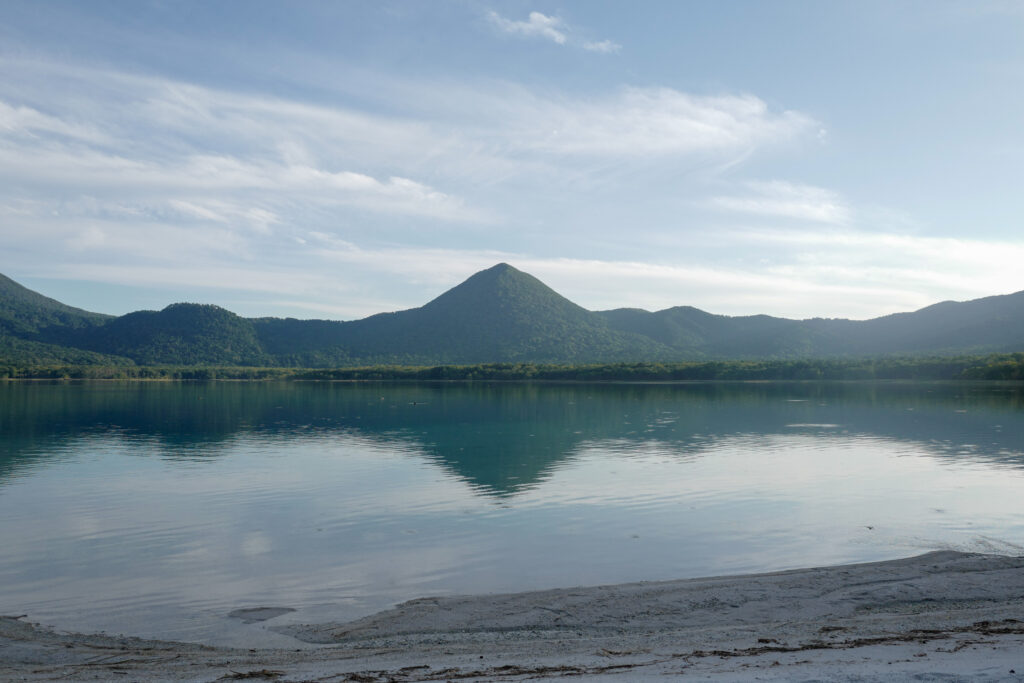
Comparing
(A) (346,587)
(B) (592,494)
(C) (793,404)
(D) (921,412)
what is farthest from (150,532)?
(C) (793,404)

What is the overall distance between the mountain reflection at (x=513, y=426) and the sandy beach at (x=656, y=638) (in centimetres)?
1318

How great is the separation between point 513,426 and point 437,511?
3116 cm

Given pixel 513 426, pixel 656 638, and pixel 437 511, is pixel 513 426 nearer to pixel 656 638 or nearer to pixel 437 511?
pixel 437 511

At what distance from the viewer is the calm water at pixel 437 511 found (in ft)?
49.1

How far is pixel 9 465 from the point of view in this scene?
32.5 m

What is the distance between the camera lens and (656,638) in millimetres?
10812

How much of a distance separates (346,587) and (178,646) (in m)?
4.09

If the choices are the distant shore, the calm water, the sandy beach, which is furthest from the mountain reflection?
the distant shore

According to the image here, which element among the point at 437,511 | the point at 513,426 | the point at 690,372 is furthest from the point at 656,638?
the point at 690,372

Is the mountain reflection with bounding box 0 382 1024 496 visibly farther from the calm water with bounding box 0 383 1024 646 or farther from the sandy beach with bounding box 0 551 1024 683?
the sandy beach with bounding box 0 551 1024 683

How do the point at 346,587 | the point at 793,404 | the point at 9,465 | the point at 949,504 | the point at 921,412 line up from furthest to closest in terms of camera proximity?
the point at 793,404, the point at 921,412, the point at 9,465, the point at 949,504, the point at 346,587

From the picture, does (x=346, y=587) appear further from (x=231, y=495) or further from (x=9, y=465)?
(x=9, y=465)

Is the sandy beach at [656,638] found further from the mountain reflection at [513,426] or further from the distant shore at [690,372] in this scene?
the distant shore at [690,372]

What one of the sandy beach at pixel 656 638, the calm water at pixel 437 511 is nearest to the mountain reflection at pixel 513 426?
the calm water at pixel 437 511
